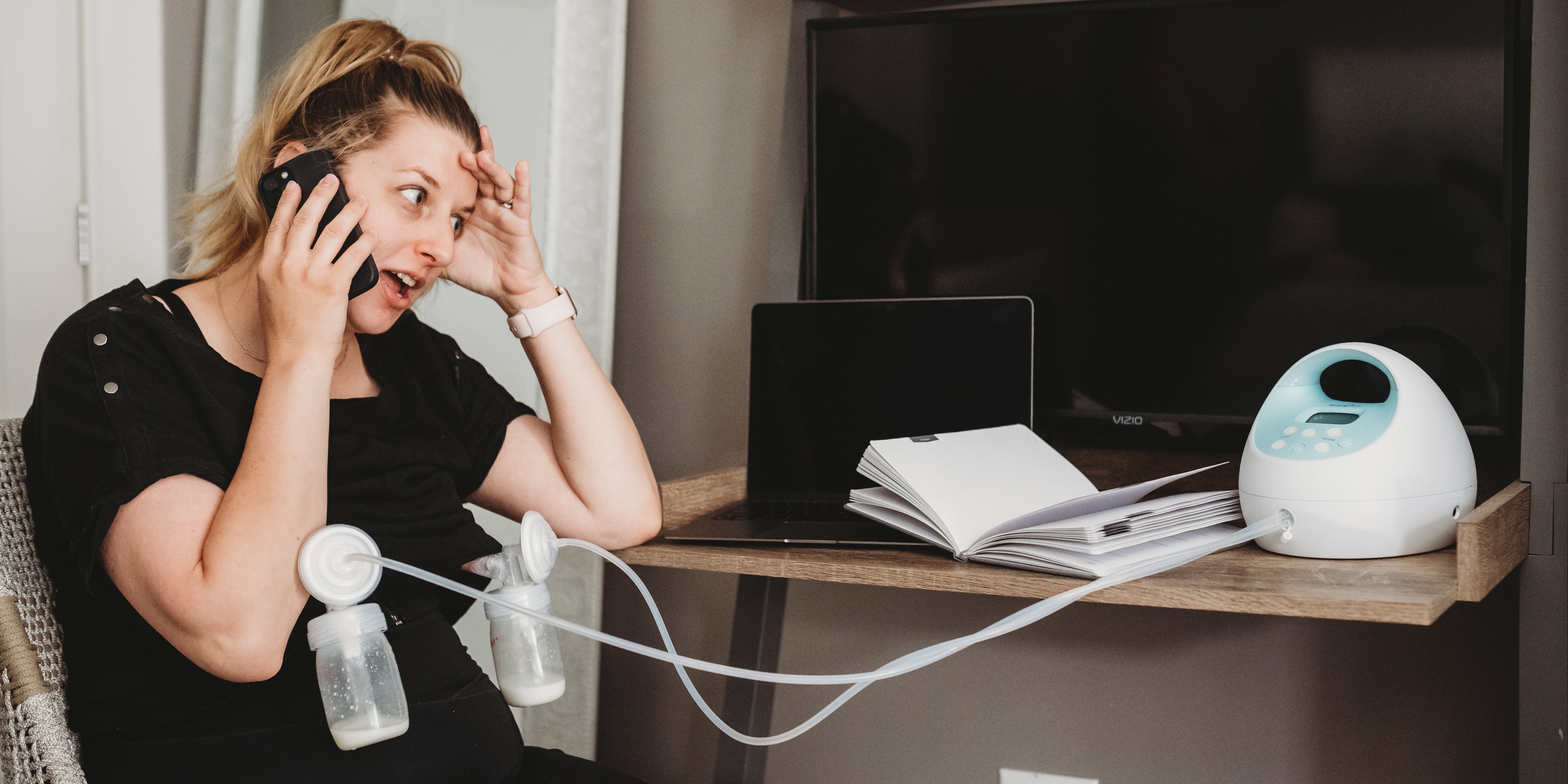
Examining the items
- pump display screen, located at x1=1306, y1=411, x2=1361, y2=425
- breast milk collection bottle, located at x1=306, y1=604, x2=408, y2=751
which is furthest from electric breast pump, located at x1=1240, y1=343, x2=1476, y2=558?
breast milk collection bottle, located at x1=306, y1=604, x2=408, y2=751

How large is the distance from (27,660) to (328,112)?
0.51 metres

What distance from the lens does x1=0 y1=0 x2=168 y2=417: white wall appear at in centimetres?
146

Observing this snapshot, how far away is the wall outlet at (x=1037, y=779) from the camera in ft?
4.79

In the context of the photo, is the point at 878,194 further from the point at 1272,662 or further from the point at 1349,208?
the point at 1272,662

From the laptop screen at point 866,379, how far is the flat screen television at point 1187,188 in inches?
2.6

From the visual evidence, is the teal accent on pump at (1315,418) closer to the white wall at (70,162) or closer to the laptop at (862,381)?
the laptop at (862,381)

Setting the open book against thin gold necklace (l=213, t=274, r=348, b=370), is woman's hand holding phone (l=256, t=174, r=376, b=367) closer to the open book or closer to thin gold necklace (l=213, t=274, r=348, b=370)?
thin gold necklace (l=213, t=274, r=348, b=370)

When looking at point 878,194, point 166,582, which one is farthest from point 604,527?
point 878,194

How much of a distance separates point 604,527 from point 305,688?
331 millimetres

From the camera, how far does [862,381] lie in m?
1.32

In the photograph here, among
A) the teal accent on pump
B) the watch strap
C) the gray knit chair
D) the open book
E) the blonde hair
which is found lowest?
the gray knit chair

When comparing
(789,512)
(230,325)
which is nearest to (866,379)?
(789,512)

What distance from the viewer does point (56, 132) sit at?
1.50 metres

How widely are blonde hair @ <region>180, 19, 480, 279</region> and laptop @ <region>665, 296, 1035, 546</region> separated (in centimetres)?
45
